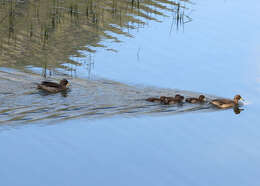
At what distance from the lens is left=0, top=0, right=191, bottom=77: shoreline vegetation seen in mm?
15227

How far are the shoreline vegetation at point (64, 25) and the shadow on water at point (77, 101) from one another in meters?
1.01

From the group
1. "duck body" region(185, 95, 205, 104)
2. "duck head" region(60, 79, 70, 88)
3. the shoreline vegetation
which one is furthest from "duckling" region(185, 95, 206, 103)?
the shoreline vegetation

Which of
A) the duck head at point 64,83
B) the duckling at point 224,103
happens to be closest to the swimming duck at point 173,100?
the duckling at point 224,103

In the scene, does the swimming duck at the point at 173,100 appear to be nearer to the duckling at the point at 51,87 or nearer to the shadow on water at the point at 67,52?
the shadow on water at the point at 67,52

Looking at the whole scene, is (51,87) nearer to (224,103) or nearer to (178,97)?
(178,97)

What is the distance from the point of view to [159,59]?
15.8 meters

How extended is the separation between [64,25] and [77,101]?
565 centimetres

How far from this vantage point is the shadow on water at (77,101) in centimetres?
1195

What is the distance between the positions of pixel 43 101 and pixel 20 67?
1.92m

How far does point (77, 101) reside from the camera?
41.9 ft

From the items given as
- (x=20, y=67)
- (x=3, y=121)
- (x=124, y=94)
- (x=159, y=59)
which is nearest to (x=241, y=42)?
(x=159, y=59)

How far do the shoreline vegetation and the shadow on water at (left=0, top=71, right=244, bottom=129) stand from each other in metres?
1.01

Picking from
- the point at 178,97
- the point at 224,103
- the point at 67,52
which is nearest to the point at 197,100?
the point at 178,97

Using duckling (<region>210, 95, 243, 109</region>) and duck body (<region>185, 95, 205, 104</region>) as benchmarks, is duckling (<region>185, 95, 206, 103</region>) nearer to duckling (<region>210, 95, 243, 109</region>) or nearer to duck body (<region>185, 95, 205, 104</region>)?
duck body (<region>185, 95, 205, 104</region>)
